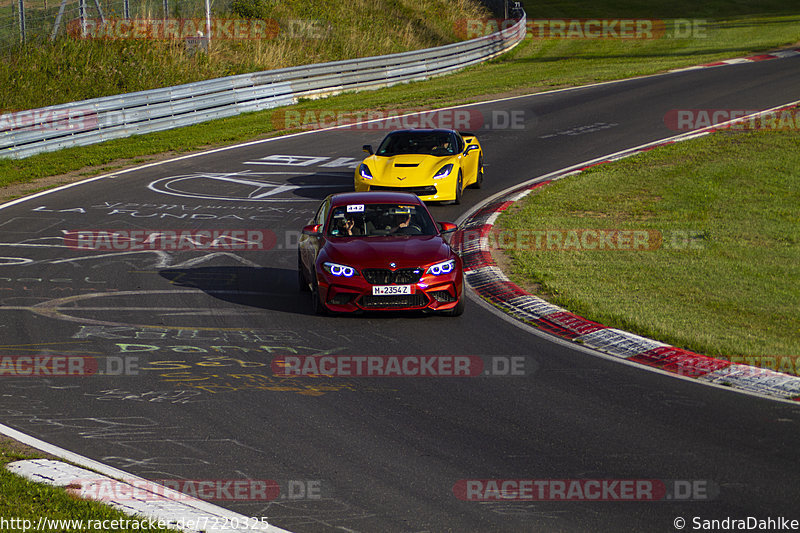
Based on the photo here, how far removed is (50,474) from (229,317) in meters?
4.96

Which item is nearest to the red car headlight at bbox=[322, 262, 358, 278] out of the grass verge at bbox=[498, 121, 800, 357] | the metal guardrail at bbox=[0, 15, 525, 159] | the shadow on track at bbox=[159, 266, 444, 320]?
the shadow on track at bbox=[159, 266, 444, 320]

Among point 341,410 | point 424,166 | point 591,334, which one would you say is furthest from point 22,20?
point 341,410

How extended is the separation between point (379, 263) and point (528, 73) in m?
27.6

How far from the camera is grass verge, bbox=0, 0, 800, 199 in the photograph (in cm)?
2355

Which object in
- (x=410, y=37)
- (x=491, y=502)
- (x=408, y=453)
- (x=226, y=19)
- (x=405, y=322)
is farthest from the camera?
(x=410, y=37)

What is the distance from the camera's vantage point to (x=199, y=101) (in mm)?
28719

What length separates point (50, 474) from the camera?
681 cm

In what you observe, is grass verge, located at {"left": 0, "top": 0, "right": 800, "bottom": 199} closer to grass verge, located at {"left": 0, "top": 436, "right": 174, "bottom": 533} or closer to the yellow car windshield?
the yellow car windshield

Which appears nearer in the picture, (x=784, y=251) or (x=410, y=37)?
(x=784, y=251)

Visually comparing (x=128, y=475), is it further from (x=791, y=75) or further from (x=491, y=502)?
(x=791, y=75)

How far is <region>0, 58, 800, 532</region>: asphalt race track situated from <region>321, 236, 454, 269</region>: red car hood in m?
0.72

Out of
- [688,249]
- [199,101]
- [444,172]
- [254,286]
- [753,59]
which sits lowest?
[254,286]

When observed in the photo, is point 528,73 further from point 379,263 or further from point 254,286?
Result: point 379,263

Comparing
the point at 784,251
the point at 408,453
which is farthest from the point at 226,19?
the point at 408,453
